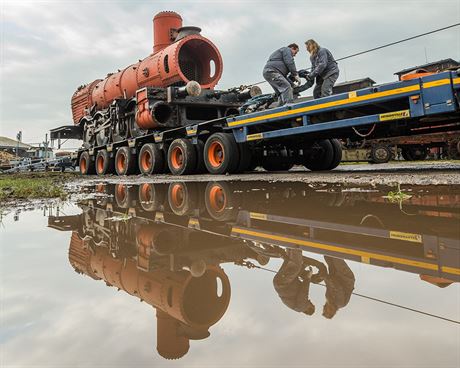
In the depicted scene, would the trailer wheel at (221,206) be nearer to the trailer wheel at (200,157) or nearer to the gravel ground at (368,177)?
the gravel ground at (368,177)

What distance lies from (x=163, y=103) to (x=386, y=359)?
976cm

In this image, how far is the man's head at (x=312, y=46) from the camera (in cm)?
685

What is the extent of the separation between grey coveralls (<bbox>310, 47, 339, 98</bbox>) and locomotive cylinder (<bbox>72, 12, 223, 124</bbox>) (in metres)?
4.25

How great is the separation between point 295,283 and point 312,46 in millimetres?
6446

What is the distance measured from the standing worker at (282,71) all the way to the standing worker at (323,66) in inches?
16.5

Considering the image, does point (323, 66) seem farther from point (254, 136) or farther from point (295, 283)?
point (295, 283)

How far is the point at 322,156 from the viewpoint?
30.3 feet

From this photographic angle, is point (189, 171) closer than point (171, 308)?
No

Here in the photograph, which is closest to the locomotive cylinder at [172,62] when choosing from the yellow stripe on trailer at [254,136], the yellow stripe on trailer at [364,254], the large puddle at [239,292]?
the yellow stripe on trailer at [254,136]

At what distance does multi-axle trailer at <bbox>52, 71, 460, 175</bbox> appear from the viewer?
5043 mm

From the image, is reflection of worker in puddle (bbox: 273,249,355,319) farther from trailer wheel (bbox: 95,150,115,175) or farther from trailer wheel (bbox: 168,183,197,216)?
trailer wheel (bbox: 95,150,115,175)

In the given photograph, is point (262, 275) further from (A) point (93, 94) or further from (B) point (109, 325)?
(A) point (93, 94)

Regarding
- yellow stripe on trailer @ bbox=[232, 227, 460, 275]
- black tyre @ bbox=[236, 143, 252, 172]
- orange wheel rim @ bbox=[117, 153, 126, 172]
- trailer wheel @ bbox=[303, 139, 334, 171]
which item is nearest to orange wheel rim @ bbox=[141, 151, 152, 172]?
orange wheel rim @ bbox=[117, 153, 126, 172]

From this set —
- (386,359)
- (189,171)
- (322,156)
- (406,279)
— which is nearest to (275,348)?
(386,359)
